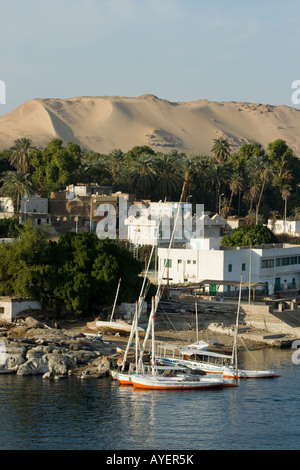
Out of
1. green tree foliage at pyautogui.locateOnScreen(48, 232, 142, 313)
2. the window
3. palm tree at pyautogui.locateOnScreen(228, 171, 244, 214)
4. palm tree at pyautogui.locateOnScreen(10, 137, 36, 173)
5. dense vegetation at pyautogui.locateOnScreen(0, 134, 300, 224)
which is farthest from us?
palm tree at pyautogui.locateOnScreen(10, 137, 36, 173)

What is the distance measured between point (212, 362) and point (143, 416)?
10668mm

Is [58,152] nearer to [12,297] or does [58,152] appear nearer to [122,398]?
[12,297]

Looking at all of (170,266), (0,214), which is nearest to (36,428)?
(170,266)

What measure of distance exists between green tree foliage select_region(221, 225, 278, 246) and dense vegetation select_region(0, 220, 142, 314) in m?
20.6

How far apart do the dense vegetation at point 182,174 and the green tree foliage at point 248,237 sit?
22167 millimetres

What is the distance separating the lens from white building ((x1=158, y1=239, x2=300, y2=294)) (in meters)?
68.7

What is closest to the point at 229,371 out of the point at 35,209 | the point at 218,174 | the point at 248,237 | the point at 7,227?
the point at 248,237

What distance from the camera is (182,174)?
109312 mm

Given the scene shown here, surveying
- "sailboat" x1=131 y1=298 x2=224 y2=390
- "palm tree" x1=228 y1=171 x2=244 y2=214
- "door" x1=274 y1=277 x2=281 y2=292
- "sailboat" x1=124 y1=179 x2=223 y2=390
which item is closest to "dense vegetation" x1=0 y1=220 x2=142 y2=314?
"sailboat" x1=124 y1=179 x2=223 y2=390

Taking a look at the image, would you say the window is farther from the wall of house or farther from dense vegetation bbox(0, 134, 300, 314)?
the wall of house

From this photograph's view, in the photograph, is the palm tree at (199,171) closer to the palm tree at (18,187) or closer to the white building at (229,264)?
the palm tree at (18,187)

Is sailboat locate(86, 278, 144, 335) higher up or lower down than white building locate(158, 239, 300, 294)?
lower down

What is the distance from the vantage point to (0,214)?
93.4m

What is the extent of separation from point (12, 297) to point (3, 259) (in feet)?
11.5
